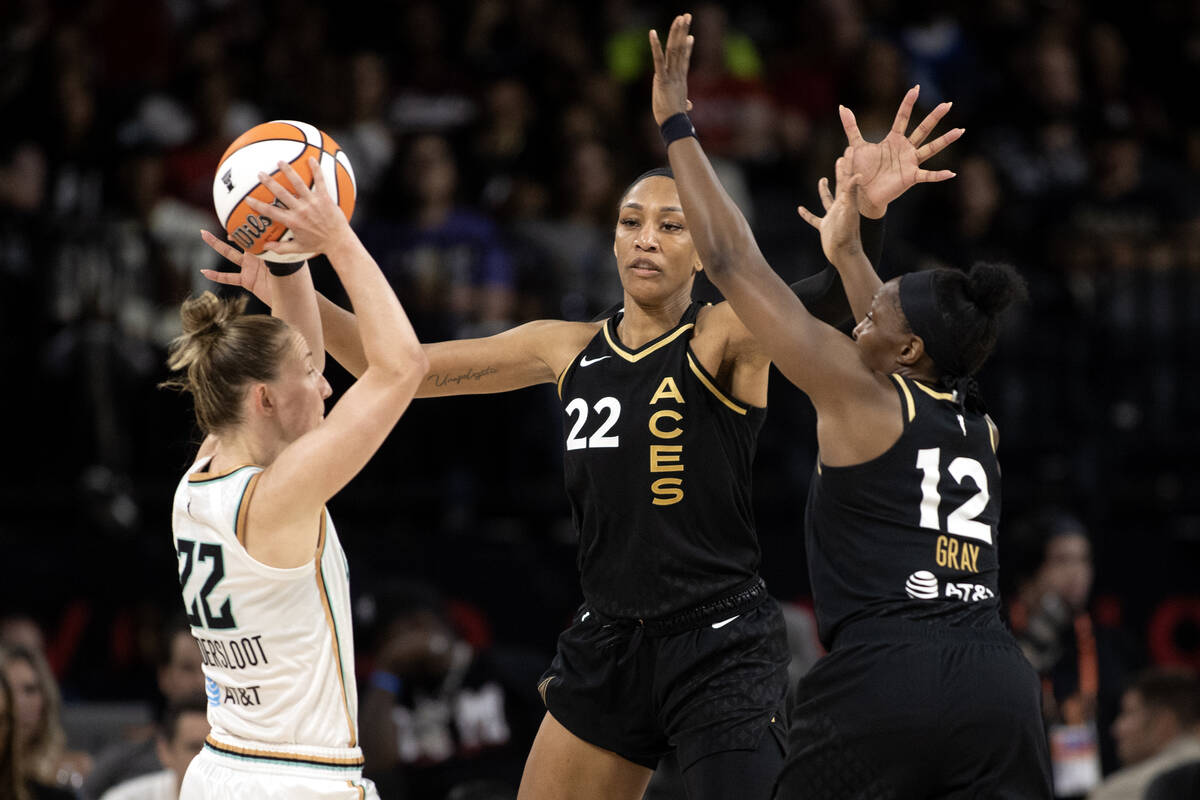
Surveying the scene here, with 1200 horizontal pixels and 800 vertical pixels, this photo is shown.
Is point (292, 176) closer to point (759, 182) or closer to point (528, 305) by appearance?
point (528, 305)

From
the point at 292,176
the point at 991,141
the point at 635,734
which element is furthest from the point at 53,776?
the point at 991,141

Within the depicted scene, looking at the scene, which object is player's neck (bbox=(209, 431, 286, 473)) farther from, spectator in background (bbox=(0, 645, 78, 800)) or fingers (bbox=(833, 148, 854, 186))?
spectator in background (bbox=(0, 645, 78, 800))

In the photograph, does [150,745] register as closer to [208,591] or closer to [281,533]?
[208,591]

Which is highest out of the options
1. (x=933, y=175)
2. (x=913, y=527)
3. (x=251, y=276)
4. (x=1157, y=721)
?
(x=933, y=175)

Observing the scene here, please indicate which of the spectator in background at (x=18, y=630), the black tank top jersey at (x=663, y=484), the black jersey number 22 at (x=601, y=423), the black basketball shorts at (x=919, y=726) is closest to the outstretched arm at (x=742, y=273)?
the black tank top jersey at (x=663, y=484)

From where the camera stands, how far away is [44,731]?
7.28 m

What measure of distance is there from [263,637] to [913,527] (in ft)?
6.01

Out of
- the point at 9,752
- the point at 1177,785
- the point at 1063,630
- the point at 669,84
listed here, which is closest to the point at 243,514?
the point at 669,84

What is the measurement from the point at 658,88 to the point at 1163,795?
370 cm

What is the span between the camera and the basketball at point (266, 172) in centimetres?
491

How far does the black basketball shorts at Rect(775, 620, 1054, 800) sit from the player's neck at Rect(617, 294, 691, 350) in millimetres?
1307

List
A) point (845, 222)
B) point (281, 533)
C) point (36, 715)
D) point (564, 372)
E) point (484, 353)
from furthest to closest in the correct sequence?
1. point (36, 715)
2. point (484, 353)
3. point (564, 372)
4. point (845, 222)
5. point (281, 533)

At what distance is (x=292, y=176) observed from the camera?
14.6 ft

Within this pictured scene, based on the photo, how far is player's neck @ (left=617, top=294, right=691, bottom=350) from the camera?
5.30m
